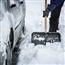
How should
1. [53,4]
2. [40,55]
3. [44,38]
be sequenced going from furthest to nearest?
1. [53,4]
2. [44,38]
3. [40,55]

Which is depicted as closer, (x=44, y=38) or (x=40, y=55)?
(x=40, y=55)

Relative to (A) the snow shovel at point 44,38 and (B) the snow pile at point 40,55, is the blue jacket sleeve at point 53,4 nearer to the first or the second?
(A) the snow shovel at point 44,38

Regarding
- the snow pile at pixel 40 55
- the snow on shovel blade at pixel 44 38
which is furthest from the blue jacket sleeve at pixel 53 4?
the snow pile at pixel 40 55

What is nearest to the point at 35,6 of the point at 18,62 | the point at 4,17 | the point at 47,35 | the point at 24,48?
the point at 47,35

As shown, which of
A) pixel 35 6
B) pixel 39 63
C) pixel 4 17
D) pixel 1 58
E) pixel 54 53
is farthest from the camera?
pixel 35 6

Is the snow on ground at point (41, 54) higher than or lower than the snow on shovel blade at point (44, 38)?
lower

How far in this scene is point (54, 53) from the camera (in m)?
5.33

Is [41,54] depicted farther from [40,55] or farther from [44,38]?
[44,38]

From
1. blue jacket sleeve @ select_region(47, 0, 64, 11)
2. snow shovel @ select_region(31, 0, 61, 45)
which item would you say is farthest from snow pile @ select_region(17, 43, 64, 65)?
blue jacket sleeve @ select_region(47, 0, 64, 11)

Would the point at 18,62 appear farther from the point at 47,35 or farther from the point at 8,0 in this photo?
the point at 47,35

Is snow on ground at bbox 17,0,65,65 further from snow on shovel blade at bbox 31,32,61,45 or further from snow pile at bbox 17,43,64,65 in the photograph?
snow on shovel blade at bbox 31,32,61,45

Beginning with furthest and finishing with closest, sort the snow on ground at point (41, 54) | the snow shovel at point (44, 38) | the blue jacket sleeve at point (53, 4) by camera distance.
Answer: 1. the blue jacket sleeve at point (53, 4)
2. the snow shovel at point (44, 38)
3. the snow on ground at point (41, 54)

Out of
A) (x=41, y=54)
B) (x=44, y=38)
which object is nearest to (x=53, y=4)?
(x=44, y=38)

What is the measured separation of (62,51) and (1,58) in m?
2.37
